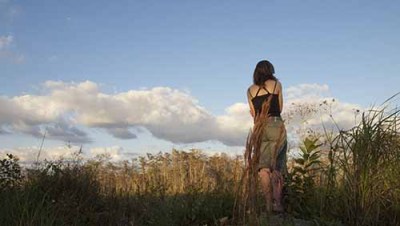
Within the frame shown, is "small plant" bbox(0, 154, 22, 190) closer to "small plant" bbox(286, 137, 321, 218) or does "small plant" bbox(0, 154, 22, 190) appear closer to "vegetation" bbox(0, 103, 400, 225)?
"vegetation" bbox(0, 103, 400, 225)

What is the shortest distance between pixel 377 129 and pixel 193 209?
9.21ft

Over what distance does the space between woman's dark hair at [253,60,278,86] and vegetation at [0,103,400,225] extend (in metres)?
1.08

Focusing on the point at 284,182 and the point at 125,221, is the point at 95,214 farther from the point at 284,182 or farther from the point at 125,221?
the point at 284,182

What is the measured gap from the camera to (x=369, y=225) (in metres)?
5.80

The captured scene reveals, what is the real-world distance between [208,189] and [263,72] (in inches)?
96.6

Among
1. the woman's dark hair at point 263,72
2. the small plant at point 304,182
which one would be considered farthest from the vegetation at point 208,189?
the woman's dark hair at point 263,72

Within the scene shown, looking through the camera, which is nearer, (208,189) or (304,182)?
(304,182)

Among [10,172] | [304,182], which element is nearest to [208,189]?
[304,182]

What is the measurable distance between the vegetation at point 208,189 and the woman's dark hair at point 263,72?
1.08 metres

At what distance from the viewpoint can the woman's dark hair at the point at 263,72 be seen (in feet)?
23.3

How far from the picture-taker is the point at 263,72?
7109 mm

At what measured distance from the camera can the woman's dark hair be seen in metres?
7.11

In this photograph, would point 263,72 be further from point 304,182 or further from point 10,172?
point 10,172

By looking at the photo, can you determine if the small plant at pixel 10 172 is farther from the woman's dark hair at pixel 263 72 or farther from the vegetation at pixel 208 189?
the woman's dark hair at pixel 263 72
